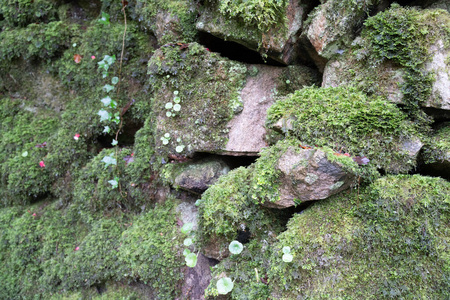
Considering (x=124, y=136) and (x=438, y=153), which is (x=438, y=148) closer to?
(x=438, y=153)

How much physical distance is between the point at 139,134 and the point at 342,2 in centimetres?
263

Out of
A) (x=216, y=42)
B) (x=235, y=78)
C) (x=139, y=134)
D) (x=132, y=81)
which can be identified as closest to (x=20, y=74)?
(x=132, y=81)

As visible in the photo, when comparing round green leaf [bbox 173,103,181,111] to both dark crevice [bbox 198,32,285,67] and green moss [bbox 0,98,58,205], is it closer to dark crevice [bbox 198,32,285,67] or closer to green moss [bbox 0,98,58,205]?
dark crevice [bbox 198,32,285,67]

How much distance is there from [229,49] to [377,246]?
7.94 ft

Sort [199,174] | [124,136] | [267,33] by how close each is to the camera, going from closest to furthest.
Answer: [267,33] → [199,174] → [124,136]

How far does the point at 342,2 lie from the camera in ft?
8.05

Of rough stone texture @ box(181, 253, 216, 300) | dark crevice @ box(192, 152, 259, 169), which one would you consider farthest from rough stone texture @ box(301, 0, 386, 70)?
rough stone texture @ box(181, 253, 216, 300)

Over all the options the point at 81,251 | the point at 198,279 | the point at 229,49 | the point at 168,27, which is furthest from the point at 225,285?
the point at 168,27

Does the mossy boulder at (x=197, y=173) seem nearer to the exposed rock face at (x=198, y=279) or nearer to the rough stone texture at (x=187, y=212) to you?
the rough stone texture at (x=187, y=212)

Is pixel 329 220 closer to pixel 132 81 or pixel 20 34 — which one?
pixel 132 81

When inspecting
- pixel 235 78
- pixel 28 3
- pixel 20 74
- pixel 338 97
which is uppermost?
pixel 338 97

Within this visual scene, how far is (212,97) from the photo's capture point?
2.90 metres

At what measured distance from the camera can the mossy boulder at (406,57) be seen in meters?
2.17

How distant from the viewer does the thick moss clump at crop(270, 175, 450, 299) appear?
1.90 metres
